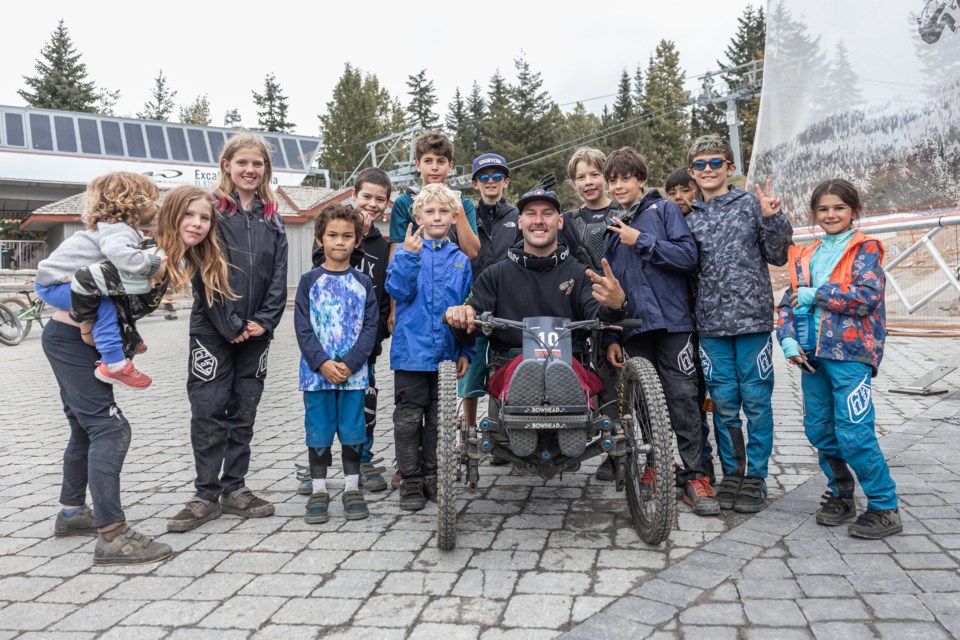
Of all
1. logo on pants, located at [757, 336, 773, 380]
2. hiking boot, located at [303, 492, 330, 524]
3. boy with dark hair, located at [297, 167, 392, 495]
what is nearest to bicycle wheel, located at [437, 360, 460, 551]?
hiking boot, located at [303, 492, 330, 524]

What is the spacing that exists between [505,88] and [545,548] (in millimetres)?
64593

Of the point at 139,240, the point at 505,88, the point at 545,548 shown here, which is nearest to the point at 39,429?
the point at 139,240

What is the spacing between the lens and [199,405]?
3.92 meters

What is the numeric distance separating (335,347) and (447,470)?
3.80ft

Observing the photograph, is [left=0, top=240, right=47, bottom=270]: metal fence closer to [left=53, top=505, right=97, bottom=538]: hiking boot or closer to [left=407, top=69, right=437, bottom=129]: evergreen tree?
[left=53, top=505, right=97, bottom=538]: hiking boot

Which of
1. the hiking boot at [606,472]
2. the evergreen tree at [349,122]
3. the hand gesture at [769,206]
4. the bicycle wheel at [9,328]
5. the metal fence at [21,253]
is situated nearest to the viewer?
the hand gesture at [769,206]

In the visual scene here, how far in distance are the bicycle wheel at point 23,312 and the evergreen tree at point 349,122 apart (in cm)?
4666

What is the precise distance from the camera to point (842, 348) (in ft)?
11.5

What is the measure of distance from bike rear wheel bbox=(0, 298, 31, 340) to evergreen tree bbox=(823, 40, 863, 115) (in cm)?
1499

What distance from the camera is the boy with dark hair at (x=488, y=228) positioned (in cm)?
461

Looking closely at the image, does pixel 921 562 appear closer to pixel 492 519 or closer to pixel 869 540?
pixel 869 540

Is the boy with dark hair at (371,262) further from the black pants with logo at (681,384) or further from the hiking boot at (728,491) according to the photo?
the hiking boot at (728,491)

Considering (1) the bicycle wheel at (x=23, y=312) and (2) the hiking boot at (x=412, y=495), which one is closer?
(2) the hiking boot at (x=412, y=495)

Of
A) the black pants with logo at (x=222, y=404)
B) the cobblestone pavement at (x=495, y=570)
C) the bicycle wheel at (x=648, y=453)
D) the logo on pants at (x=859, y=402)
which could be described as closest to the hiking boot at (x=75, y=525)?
the cobblestone pavement at (x=495, y=570)
